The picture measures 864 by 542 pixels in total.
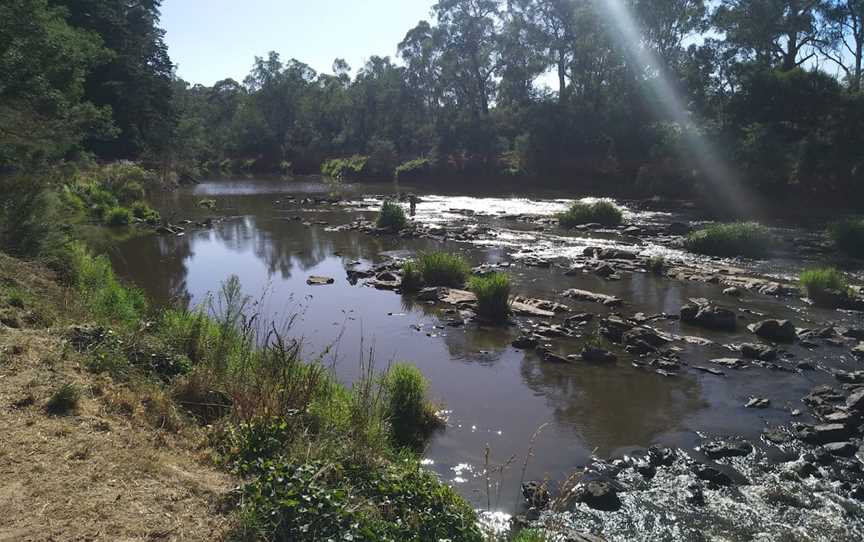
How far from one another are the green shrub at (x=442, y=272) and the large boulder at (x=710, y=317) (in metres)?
7.01

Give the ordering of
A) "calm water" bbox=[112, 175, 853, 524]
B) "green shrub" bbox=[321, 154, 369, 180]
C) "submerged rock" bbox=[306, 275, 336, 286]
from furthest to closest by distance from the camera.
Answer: "green shrub" bbox=[321, 154, 369, 180] → "submerged rock" bbox=[306, 275, 336, 286] → "calm water" bbox=[112, 175, 853, 524]

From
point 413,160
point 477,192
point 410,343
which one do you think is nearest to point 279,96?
point 413,160

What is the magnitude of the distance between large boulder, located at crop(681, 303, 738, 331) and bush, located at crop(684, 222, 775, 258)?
9831mm

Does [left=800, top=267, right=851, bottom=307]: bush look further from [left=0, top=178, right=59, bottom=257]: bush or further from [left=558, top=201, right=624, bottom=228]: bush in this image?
[left=0, top=178, right=59, bottom=257]: bush

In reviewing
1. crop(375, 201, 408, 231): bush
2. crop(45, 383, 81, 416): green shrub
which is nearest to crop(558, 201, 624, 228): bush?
crop(375, 201, 408, 231): bush

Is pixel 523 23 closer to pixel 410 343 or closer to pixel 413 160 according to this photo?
pixel 413 160

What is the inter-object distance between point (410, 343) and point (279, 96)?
10589 cm

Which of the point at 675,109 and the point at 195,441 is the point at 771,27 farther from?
the point at 195,441

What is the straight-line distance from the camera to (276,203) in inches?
1938

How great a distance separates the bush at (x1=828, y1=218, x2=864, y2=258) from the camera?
24.0 meters

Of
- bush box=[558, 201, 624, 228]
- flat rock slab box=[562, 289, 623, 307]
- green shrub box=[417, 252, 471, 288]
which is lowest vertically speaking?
flat rock slab box=[562, 289, 623, 307]

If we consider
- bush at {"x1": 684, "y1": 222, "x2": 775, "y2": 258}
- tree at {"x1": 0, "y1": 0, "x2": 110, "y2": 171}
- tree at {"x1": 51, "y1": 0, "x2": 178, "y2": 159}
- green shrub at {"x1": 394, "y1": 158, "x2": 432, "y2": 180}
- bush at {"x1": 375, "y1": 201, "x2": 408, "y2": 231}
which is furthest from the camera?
green shrub at {"x1": 394, "y1": 158, "x2": 432, "y2": 180}

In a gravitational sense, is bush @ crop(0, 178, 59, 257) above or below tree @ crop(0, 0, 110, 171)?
below

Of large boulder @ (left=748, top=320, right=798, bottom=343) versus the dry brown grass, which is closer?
the dry brown grass
